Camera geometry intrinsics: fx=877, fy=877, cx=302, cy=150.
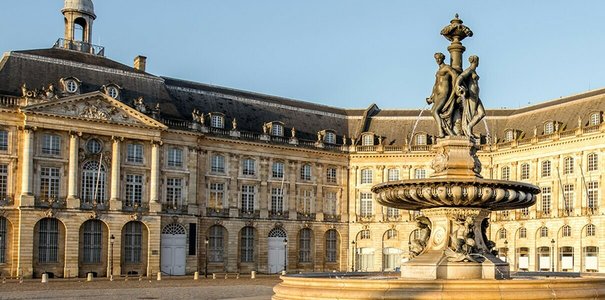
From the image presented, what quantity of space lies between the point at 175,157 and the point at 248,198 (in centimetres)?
730

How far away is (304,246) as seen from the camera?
6994 cm

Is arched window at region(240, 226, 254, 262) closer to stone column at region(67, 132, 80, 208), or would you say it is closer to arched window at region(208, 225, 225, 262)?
arched window at region(208, 225, 225, 262)

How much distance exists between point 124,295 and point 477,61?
811 inches

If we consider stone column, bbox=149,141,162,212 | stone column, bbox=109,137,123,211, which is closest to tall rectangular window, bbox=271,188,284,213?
stone column, bbox=149,141,162,212

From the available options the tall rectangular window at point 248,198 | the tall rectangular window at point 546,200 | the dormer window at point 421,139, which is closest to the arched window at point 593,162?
the tall rectangular window at point 546,200

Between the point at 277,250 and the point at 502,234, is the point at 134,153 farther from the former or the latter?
the point at 502,234

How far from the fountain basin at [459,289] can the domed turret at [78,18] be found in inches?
1955

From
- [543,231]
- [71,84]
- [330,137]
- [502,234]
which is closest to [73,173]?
[71,84]

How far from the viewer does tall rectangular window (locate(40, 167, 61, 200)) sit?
5622 cm

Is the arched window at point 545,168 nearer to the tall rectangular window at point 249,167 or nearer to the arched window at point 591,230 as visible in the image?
the arched window at point 591,230

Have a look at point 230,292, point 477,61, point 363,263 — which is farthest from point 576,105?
point 477,61

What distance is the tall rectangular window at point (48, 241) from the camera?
184 ft

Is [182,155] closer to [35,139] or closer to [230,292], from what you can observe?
[35,139]

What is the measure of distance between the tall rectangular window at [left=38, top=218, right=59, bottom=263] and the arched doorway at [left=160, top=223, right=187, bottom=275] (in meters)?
7.87
